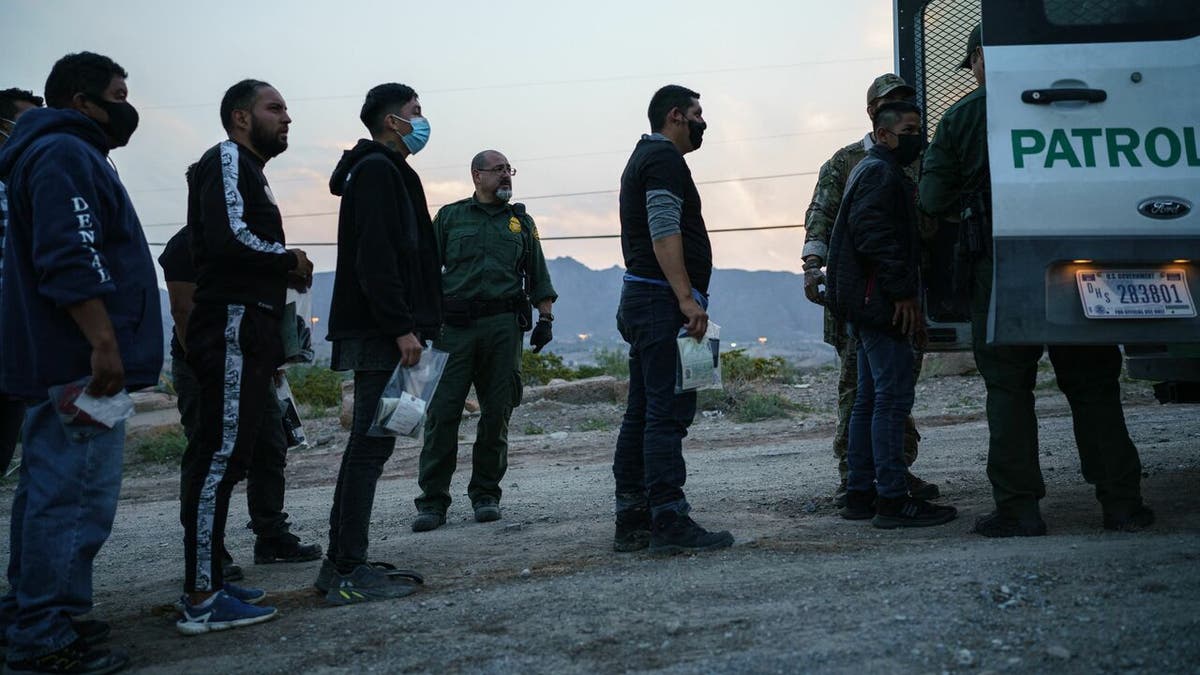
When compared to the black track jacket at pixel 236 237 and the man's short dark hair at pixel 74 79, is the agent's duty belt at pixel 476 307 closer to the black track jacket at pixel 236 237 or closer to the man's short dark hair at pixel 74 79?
the black track jacket at pixel 236 237

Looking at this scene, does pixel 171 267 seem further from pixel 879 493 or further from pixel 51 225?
pixel 879 493

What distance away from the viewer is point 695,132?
5012 millimetres

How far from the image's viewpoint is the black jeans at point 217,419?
3.93m

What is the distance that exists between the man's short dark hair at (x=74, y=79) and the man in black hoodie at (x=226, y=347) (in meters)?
0.52

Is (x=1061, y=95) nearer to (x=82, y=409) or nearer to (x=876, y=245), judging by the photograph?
(x=876, y=245)

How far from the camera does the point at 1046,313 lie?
13.7 ft

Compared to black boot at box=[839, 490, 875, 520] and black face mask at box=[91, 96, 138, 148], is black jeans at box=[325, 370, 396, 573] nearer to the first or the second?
black face mask at box=[91, 96, 138, 148]

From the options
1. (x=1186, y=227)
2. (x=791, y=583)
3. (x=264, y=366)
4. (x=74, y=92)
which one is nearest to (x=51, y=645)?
(x=264, y=366)

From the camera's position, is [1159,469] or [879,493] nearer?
[879,493]

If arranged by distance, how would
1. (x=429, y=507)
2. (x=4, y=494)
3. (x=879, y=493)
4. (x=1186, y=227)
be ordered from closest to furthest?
(x=1186, y=227) → (x=879, y=493) → (x=429, y=507) → (x=4, y=494)

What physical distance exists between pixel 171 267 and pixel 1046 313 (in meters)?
4.07

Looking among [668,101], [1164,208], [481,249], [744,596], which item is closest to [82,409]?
[744,596]

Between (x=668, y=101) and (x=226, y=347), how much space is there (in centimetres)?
233

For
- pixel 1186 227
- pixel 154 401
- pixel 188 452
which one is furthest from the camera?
pixel 154 401
